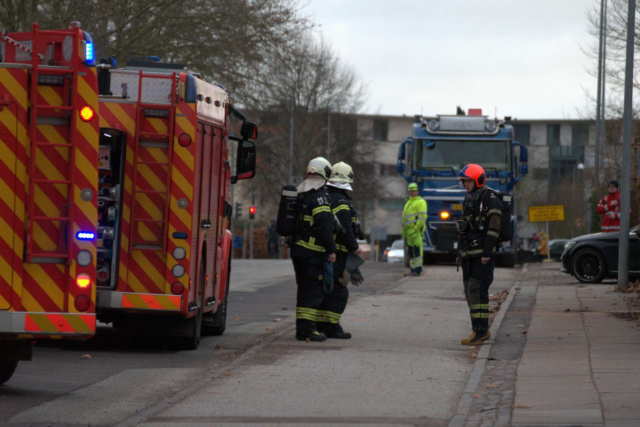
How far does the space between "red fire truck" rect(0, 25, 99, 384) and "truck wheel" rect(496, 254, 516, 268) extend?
75.5 feet

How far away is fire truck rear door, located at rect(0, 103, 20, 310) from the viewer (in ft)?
25.5

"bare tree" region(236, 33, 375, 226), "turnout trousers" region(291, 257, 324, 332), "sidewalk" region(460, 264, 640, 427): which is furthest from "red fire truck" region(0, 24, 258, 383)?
"bare tree" region(236, 33, 375, 226)

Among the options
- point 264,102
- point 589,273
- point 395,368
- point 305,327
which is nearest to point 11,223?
point 395,368

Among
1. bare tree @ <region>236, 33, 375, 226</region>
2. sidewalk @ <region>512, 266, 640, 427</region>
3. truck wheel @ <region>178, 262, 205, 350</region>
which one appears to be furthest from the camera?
bare tree @ <region>236, 33, 375, 226</region>

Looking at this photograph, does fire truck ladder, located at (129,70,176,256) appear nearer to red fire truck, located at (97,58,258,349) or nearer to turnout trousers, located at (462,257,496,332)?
red fire truck, located at (97,58,258,349)

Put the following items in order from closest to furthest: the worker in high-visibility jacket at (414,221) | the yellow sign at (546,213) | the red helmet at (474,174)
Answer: the red helmet at (474,174) → the worker in high-visibility jacket at (414,221) → the yellow sign at (546,213)

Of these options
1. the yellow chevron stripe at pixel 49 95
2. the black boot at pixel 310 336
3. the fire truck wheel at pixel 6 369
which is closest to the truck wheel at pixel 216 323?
the black boot at pixel 310 336

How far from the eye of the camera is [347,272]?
1241cm

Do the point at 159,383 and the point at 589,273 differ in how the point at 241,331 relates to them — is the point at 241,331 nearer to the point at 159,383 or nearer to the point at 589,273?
the point at 159,383

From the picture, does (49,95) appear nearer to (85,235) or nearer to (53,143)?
(53,143)

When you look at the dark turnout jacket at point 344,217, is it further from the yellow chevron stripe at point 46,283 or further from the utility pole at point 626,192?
the utility pole at point 626,192

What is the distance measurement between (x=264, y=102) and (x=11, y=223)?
24.9m

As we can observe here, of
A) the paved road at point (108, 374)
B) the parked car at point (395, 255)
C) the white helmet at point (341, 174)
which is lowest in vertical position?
the parked car at point (395, 255)

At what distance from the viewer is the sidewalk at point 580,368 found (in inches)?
288
